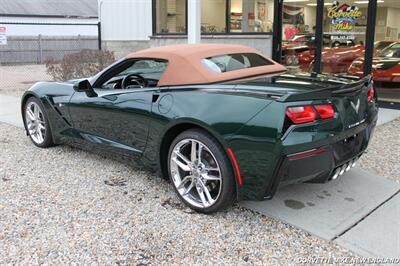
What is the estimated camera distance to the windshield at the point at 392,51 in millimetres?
8984

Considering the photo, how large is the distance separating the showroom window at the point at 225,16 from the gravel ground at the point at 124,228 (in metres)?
6.56

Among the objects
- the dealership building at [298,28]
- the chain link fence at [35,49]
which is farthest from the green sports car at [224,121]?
the chain link fence at [35,49]

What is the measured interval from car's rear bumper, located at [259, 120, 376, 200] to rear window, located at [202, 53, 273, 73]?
124 centimetres

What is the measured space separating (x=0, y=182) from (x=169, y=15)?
8.34 metres

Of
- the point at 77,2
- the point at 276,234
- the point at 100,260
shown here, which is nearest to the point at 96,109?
the point at 100,260

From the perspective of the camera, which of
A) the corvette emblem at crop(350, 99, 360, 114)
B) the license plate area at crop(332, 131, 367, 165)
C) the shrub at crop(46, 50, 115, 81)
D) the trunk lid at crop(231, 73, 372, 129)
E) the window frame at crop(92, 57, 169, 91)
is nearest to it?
the trunk lid at crop(231, 73, 372, 129)

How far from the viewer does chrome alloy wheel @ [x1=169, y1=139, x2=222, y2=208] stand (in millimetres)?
3627

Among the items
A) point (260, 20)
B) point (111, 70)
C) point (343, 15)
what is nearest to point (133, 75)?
point (111, 70)

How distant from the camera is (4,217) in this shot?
3.74 m

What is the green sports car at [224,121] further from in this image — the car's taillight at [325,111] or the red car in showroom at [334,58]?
the red car in showroom at [334,58]

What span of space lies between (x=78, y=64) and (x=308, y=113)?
859 cm

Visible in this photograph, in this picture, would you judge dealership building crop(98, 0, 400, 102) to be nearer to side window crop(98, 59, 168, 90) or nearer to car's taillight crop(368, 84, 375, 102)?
side window crop(98, 59, 168, 90)

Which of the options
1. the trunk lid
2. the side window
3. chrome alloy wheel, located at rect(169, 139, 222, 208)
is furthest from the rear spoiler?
the side window

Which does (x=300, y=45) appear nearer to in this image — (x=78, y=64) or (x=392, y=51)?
(x=392, y=51)
